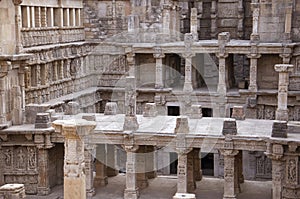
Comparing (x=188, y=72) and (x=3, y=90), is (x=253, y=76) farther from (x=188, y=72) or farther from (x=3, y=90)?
(x=3, y=90)

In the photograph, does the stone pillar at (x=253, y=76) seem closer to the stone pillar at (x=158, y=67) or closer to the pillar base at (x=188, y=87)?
the pillar base at (x=188, y=87)

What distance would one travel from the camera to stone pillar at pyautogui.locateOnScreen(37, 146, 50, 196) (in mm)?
22703

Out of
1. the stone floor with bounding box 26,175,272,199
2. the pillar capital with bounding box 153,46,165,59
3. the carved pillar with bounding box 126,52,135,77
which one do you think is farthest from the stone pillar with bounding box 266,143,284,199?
the carved pillar with bounding box 126,52,135,77

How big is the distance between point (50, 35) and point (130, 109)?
9272mm

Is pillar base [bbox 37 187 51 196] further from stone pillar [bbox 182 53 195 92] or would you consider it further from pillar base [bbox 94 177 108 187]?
stone pillar [bbox 182 53 195 92]

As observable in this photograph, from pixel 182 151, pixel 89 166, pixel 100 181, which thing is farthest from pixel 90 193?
pixel 182 151

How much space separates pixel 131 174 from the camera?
21.8 meters

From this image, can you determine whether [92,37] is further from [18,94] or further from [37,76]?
[18,94]

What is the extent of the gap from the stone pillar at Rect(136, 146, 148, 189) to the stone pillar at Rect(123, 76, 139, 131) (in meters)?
1.63

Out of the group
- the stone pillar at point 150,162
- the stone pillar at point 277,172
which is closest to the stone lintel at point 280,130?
the stone pillar at point 277,172

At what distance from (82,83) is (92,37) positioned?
2.99 meters

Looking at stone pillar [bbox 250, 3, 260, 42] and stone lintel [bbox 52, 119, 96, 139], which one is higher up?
stone pillar [bbox 250, 3, 260, 42]

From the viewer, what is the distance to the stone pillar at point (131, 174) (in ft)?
71.3

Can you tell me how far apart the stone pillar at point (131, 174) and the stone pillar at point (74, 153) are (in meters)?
8.86
